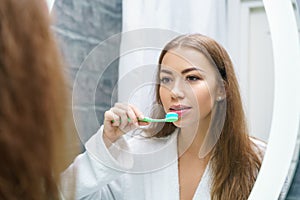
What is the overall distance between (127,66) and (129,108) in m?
0.07

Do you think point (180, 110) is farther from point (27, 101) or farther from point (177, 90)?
point (27, 101)

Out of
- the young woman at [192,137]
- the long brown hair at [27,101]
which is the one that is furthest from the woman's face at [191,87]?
the long brown hair at [27,101]

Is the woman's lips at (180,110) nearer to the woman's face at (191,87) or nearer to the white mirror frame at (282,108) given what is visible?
the woman's face at (191,87)

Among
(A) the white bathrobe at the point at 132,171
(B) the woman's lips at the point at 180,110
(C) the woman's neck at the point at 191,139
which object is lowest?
(A) the white bathrobe at the point at 132,171

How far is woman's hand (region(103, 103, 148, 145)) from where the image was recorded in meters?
0.90

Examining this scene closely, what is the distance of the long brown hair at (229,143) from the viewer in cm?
88

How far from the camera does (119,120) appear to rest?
2.98ft

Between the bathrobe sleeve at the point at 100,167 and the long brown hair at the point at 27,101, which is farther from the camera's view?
the bathrobe sleeve at the point at 100,167

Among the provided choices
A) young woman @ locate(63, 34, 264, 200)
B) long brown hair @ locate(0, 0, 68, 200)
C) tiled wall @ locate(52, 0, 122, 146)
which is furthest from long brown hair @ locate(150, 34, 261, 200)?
long brown hair @ locate(0, 0, 68, 200)

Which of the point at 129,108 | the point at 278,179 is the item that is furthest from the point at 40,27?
the point at 278,179

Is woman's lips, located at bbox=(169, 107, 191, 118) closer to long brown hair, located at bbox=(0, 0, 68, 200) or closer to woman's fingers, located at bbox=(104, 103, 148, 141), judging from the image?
woman's fingers, located at bbox=(104, 103, 148, 141)

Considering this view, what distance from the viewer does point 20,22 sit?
0.45 metres

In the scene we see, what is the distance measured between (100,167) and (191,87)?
0.21 meters

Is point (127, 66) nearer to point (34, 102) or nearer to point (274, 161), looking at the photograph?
point (274, 161)
